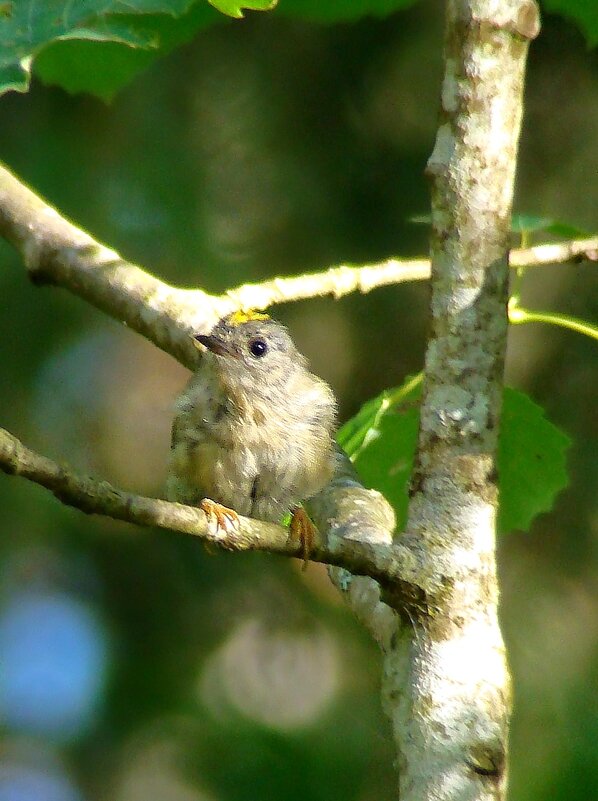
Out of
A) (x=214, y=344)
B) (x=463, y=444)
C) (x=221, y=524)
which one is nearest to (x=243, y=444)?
(x=214, y=344)

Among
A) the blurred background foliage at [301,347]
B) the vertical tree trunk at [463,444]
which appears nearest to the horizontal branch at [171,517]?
the vertical tree trunk at [463,444]

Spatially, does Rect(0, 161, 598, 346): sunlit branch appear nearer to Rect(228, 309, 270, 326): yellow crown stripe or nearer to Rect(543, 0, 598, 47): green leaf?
Rect(228, 309, 270, 326): yellow crown stripe

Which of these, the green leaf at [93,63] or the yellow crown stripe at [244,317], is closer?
the green leaf at [93,63]

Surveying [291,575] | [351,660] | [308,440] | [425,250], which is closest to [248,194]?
[425,250]

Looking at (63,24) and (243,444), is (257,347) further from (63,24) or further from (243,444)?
(63,24)

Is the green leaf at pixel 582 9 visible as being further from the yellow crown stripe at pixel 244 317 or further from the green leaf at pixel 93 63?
the yellow crown stripe at pixel 244 317
